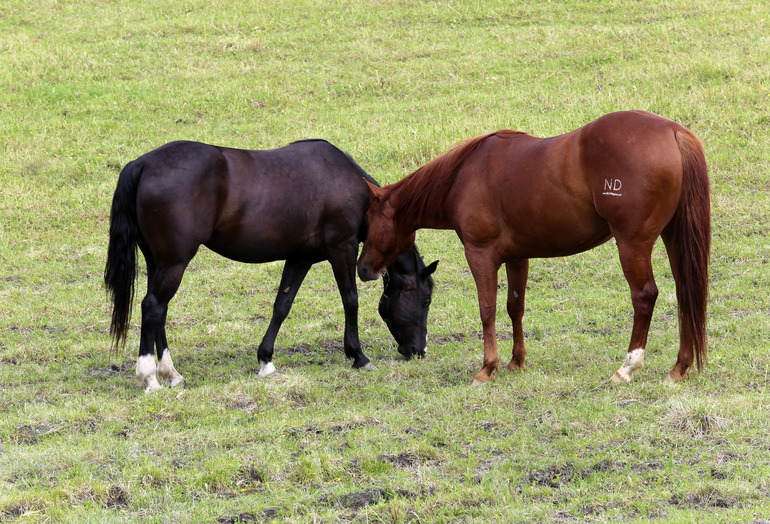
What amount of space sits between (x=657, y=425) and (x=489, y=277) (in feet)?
6.77

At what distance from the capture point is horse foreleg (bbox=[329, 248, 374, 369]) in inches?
297

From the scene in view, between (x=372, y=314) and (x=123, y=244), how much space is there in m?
3.21

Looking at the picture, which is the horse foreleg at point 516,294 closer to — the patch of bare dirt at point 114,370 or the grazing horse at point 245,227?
the grazing horse at point 245,227

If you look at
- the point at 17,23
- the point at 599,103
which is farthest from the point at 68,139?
the point at 599,103

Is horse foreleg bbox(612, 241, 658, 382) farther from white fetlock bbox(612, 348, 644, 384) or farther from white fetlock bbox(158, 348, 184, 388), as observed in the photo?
white fetlock bbox(158, 348, 184, 388)

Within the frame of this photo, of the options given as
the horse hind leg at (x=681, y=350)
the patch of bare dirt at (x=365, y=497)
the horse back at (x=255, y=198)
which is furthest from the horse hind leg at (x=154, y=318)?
the horse hind leg at (x=681, y=350)

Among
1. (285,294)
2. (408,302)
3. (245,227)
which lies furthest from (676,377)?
(245,227)

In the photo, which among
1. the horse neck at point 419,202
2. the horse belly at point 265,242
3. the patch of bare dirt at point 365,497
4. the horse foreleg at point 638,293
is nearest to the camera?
the patch of bare dirt at point 365,497

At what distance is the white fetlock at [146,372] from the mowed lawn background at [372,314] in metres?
0.14

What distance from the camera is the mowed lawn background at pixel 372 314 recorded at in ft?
15.1

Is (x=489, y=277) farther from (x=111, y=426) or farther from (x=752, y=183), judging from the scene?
(x=752, y=183)

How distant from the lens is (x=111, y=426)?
5.79m

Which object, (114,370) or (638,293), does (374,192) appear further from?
(114,370)

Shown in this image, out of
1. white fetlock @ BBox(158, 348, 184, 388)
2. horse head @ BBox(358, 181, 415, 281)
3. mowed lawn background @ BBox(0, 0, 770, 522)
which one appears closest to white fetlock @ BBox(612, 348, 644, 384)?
mowed lawn background @ BBox(0, 0, 770, 522)
